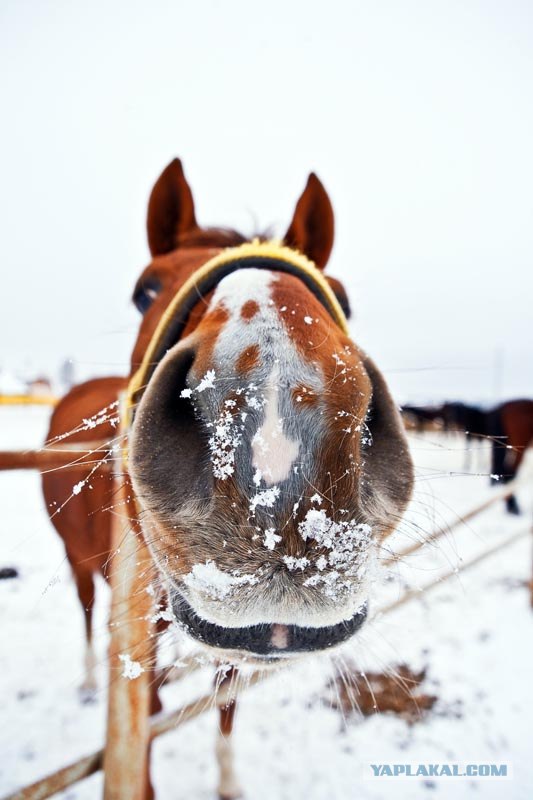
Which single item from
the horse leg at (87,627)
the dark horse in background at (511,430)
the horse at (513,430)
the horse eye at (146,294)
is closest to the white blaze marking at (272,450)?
the horse eye at (146,294)

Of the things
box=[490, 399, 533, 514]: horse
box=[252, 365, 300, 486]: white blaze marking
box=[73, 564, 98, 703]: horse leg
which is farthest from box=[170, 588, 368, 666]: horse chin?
box=[490, 399, 533, 514]: horse

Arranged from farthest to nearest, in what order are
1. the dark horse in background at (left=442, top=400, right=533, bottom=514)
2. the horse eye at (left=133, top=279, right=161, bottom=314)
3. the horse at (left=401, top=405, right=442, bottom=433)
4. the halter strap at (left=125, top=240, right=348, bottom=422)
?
the dark horse in background at (left=442, top=400, right=533, bottom=514) < the horse eye at (left=133, top=279, right=161, bottom=314) < the horse at (left=401, top=405, right=442, bottom=433) < the halter strap at (left=125, top=240, right=348, bottom=422)

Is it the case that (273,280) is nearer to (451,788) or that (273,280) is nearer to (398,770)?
(398,770)

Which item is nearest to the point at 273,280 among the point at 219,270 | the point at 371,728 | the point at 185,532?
the point at 219,270

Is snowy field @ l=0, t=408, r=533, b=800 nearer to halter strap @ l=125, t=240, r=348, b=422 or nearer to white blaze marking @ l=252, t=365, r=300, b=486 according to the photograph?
white blaze marking @ l=252, t=365, r=300, b=486

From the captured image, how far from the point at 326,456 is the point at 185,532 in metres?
0.35

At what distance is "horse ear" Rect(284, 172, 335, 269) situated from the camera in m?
2.05

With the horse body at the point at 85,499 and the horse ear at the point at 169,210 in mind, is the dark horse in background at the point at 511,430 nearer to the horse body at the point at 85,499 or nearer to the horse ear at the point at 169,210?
the horse body at the point at 85,499

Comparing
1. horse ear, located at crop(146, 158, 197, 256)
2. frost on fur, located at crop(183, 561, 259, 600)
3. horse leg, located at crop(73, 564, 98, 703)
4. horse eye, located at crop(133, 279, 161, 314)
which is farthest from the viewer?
horse leg, located at crop(73, 564, 98, 703)

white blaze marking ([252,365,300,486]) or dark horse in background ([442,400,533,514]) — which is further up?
white blaze marking ([252,365,300,486])

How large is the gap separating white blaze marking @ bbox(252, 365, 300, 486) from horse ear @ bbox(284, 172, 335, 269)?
4.48 feet

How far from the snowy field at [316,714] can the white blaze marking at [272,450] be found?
1.51ft

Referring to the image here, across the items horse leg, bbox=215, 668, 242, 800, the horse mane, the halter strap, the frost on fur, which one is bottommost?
horse leg, bbox=215, 668, 242, 800

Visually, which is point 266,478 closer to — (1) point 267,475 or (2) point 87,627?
(1) point 267,475
